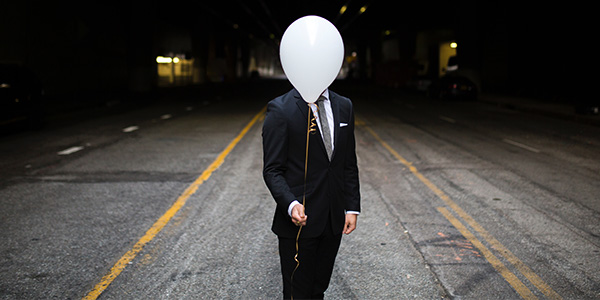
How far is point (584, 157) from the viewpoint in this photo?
11.4 metres

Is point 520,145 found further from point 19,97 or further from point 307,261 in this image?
point 19,97

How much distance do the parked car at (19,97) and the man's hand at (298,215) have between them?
13405mm

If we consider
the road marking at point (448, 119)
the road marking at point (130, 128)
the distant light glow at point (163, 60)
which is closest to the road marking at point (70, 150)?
the road marking at point (130, 128)

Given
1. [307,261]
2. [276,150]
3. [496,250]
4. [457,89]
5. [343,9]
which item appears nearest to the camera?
[276,150]

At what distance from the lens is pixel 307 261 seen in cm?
303

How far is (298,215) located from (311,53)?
2.72ft

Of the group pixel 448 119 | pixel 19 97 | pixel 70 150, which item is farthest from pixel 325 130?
pixel 448 119

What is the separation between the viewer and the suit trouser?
119 inches

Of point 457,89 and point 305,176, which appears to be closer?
point 305,176

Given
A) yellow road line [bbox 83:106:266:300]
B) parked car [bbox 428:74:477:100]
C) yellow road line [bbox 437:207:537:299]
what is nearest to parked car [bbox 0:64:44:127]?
yellow road line [bbox 83:106:266:300]

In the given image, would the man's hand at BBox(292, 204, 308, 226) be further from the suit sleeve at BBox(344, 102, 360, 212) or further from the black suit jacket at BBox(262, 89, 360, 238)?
the suit sleeve at BBox(344, 102, 360, 212)

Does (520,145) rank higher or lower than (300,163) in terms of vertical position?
lower

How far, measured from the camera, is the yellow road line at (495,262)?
436cm

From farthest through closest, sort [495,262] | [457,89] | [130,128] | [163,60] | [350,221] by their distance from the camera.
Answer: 1. [163,60]
2. [457,89]
3. [130,128]
4. [495,262]
5. [350,221]
